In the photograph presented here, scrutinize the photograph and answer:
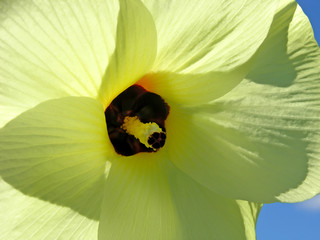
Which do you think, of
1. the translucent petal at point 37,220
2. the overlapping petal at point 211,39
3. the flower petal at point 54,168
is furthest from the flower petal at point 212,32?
the translucent petal at point 37,220

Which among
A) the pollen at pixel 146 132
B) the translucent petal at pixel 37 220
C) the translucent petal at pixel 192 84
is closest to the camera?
the translucent petal at pixel 37 220

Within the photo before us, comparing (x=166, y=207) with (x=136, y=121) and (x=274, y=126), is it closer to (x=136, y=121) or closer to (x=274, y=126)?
(x=136, y=121)

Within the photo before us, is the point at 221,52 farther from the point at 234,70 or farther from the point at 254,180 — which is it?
the point at 254,180

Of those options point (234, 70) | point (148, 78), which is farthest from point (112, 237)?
point (234, 70)

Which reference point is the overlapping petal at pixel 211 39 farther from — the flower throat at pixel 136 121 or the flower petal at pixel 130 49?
the flower throat at pixel 136 121

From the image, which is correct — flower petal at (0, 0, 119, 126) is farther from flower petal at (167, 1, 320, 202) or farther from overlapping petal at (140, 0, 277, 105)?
flower petal at (167, 1, 320, 202)

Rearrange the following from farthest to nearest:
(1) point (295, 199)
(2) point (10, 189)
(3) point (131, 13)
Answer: (1) point (295, 199) → (2) point (10, 189) → (3) point (131, 13)

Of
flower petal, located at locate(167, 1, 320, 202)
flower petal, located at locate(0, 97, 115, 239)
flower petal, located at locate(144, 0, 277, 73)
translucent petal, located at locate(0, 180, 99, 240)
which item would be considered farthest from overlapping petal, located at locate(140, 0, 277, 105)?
translucent petal, located at locate(0, 180, 99, 240)
